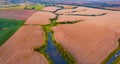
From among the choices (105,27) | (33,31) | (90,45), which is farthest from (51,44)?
(105,27)

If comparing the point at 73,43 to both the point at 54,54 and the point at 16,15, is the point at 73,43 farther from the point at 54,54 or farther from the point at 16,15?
the point at 16,15

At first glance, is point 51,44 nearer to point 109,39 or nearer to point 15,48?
point 15,48

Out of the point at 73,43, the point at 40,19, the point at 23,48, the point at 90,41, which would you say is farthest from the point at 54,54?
the point at 40,19

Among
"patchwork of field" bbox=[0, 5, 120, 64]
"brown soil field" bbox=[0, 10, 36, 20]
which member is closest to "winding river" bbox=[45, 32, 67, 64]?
"patchwork of field" bbox=[0, 5, 120, 64]

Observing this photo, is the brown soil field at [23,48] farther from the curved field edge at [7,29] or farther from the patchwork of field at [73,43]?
the curved field edge at [7,29]

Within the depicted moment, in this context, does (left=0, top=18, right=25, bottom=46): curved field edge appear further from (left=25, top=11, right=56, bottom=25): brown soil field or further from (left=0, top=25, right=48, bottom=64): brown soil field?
(left=25, top=11, right=56, bottom=25): brown soil field

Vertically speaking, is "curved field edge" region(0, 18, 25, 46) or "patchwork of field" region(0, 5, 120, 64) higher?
"patchwork of field" region(0, 5, 120, 64)
